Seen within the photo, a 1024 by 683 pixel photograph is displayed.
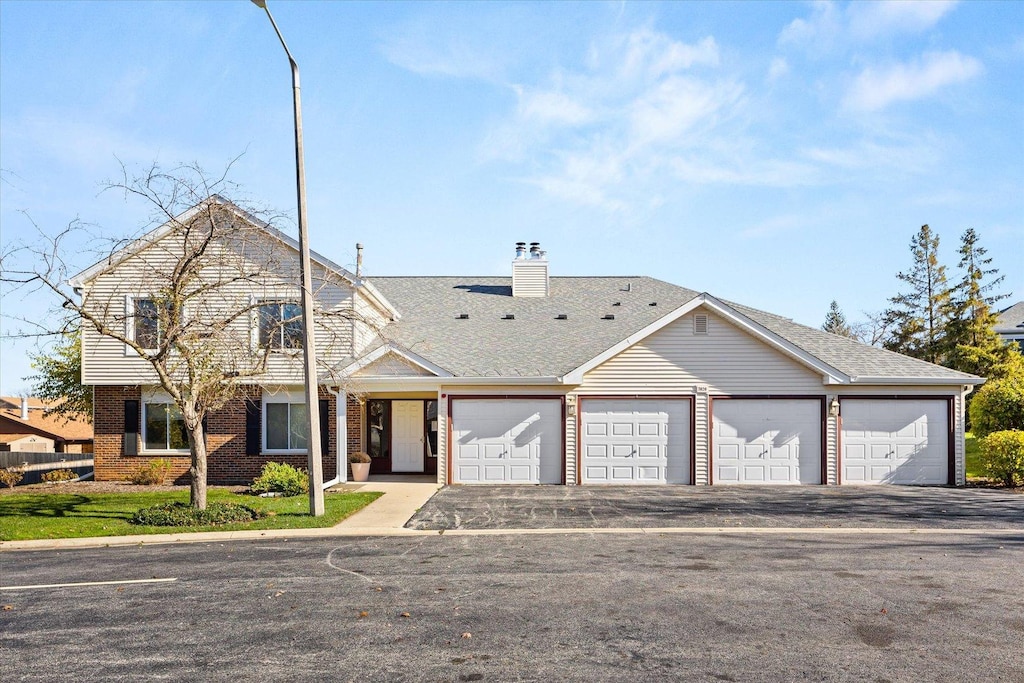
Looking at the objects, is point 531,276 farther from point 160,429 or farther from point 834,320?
point 834,320

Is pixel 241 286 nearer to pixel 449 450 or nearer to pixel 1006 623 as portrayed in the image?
pixel 449 450

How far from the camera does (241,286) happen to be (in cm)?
2362

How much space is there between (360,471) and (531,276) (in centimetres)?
1003

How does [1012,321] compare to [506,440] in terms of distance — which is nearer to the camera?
[506,440]

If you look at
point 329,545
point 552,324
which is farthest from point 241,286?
point 329,545

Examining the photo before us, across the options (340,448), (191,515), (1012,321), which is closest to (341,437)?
(340,448)

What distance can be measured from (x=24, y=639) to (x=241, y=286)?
16584mm

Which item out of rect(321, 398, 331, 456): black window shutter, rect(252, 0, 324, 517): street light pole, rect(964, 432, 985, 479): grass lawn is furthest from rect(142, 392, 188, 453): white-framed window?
rect(964, 432, 985, 479): grass lawn

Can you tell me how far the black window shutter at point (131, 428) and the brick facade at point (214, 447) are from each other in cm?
11

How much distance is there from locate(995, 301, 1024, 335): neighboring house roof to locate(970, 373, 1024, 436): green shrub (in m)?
44.7

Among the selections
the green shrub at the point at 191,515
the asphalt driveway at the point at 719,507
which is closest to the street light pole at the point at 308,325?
the green shrub at the point at 191,515

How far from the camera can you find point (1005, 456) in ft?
69.2

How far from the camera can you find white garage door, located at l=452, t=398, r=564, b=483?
2173cm

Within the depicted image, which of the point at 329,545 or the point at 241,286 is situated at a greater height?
the point at 241,286
